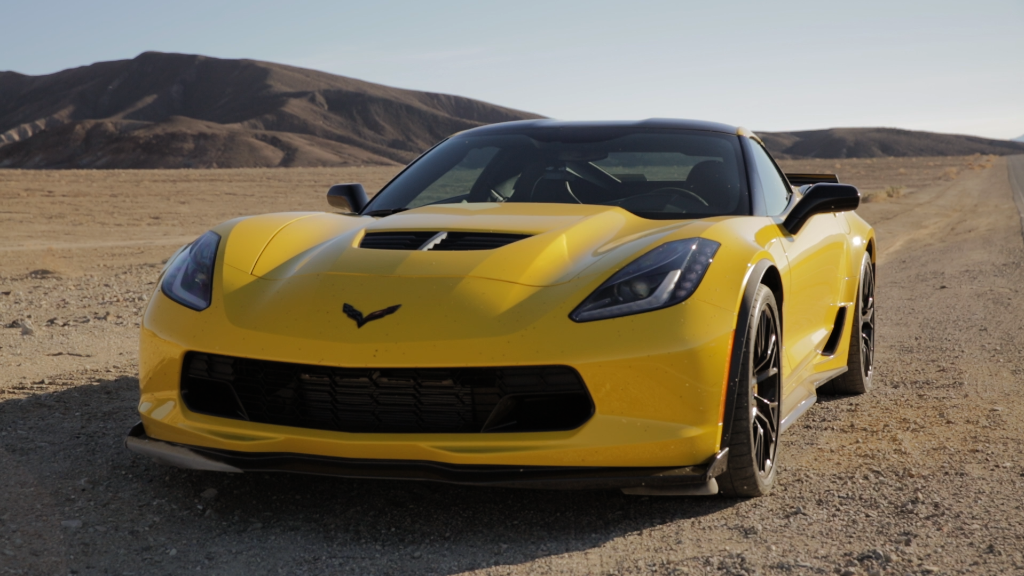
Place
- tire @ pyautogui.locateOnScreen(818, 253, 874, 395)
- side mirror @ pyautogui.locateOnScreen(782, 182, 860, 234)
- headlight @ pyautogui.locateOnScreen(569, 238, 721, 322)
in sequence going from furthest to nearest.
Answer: tire @ pyautogui.locateOnScreen(818, 253, 874, 395) < side mirror @ pyautogui.locateOnScreen(782, 182, 860, 234) < headlight @ pyautogui.locateOnScreen(569, 238, 721, 322)

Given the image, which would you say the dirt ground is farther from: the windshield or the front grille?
the windshield

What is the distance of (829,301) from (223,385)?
9.11 feet

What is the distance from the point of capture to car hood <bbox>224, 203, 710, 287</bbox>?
310 cm

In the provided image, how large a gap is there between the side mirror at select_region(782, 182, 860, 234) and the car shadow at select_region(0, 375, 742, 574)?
4.11 ft

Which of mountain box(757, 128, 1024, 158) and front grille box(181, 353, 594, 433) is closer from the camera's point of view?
front grille box(181, 353, 594, 433)

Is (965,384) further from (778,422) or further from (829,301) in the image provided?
(778,422)

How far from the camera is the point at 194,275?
11.1ft

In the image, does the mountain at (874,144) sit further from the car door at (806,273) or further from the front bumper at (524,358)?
the front bumper at (524,358)

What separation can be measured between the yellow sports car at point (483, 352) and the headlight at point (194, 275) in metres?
0.01

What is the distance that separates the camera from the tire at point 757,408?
308cm

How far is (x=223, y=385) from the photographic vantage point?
10.3ft

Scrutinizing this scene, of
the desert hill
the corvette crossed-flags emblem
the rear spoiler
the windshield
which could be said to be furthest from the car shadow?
the desert hill

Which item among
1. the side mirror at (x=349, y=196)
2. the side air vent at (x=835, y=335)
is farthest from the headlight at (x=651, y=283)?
the side mirror at (x=349, y=196)

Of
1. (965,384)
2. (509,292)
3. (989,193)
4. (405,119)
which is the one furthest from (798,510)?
(405,119)
